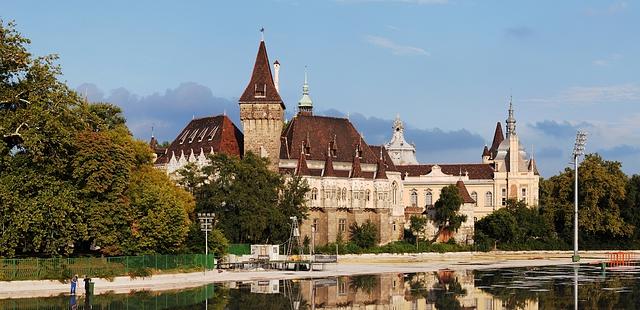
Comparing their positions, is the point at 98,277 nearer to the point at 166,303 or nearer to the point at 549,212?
the point at 166,303

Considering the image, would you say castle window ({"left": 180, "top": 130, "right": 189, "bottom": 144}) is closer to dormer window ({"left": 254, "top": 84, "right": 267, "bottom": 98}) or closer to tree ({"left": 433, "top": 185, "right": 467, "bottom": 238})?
dormer window ({"left": 254, "top": 84, "right": 267, "bottom": 98})

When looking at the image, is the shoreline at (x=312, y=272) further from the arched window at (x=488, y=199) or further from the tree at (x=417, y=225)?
the arched window at (x=488, y=199)

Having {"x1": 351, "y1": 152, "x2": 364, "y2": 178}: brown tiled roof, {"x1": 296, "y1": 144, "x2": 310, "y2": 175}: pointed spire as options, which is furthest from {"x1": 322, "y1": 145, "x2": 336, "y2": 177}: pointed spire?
{"x1": 351, "y1": 152, "x2": 364, "y2": 178}: brown tiled roof

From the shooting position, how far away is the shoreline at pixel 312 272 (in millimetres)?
53688

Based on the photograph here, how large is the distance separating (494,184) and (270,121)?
133 feet

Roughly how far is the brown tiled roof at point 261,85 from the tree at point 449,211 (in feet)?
71.6

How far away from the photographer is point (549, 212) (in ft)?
373

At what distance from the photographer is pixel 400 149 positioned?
486 ft

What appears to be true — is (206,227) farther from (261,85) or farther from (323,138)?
(323,138)

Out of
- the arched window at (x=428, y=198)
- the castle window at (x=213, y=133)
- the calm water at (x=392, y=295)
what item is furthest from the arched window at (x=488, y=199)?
the calm water at (x=392, y=295)

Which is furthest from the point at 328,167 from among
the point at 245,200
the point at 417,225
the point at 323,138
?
the point at 245,200

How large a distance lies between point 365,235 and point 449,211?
13719 millimetres

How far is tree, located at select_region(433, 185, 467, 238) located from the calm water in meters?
41.0

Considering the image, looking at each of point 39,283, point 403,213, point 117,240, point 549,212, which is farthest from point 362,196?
point 39,283
